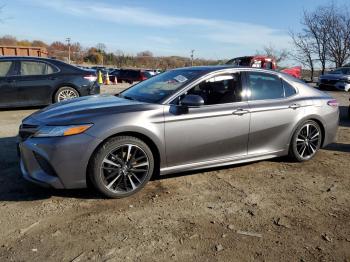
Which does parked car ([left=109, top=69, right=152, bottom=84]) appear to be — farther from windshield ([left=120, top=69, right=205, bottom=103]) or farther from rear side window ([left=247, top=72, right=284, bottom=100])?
rear side window ([left=247, top=72, right=284, bottom=100])

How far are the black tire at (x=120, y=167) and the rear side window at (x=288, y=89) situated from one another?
2325 millimetres

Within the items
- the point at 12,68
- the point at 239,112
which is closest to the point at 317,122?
the point at 239,112

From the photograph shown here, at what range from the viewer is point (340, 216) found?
4.14 m

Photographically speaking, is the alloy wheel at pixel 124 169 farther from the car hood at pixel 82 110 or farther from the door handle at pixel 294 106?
the door handle at pixel 294 106

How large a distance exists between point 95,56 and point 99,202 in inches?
3145

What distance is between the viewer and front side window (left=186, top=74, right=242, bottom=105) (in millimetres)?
5035

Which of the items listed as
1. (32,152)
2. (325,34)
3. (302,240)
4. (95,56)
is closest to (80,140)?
(32,152)

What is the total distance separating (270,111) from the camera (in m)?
5.44

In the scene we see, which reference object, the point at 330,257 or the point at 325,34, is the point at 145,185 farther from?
the point at 325,34

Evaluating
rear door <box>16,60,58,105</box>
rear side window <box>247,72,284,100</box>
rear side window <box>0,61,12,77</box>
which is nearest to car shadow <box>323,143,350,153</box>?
rear side window <box>247,72,284,100</box>

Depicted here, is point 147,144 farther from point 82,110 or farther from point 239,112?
point 239,112

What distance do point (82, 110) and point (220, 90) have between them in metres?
1.78

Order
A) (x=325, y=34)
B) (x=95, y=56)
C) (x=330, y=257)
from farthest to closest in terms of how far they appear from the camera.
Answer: (x=95, y=56)
(x=325, y=34)
(x=330, y=257)

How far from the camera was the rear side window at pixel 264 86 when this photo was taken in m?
5.41
